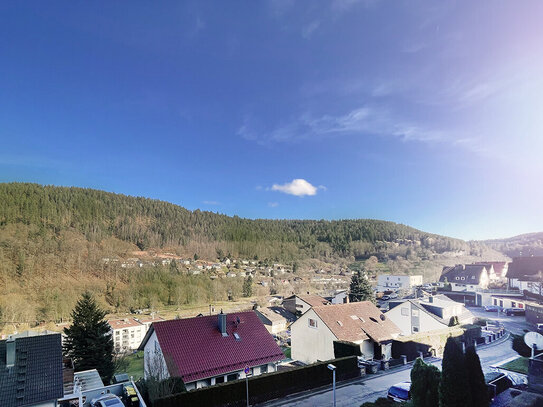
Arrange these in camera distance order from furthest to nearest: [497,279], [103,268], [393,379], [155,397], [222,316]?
[103,268], [497,279], [222,316], [393,379], [155,397]

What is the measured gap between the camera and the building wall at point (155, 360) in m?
15.2

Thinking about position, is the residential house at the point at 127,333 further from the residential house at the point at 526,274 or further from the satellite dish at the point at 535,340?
the residential house at the point at 526,274

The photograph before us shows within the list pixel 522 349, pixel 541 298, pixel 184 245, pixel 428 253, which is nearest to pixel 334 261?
pixel 428 253

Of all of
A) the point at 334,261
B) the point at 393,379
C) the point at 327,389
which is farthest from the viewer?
the point at 334,261

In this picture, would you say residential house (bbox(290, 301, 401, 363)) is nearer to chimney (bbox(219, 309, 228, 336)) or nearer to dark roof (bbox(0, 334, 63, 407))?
chimney (bbox(219, 309, 228, 336))

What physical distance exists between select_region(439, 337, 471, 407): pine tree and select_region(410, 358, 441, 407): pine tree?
1326 mm

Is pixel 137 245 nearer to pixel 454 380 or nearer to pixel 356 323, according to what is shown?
pixel 356 323

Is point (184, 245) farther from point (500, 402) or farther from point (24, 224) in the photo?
point (500, 402)

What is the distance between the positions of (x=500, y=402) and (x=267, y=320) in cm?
4240

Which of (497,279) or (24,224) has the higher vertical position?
(24,224)

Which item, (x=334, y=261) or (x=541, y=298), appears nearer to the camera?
(x=541, y=298)

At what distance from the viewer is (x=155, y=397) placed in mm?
13703

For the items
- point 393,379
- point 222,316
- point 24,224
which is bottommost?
point 393,379

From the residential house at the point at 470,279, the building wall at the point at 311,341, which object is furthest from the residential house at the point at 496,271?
the building wall at the point at 311,341
